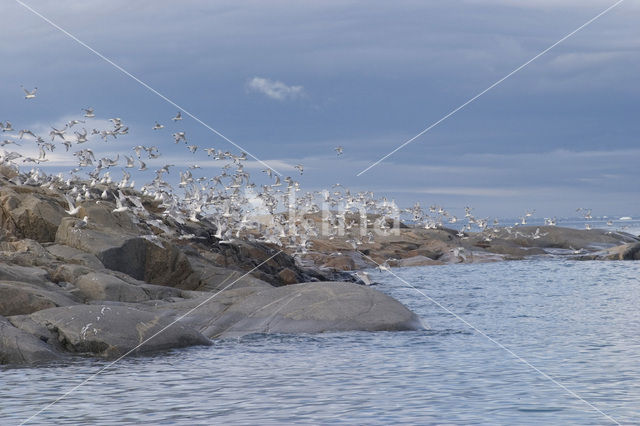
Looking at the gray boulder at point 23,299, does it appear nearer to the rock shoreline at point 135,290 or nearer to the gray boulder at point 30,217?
the rock shoreline at point 135,290

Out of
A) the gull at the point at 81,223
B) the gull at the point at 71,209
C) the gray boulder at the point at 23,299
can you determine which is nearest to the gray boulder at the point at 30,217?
the gull at the point at 71,209

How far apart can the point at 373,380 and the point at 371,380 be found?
4 cm

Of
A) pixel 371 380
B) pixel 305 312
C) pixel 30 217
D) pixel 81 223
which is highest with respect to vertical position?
pixel 30 217

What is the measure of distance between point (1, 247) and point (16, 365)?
11.5m

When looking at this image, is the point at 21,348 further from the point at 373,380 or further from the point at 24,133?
the point at 24,133

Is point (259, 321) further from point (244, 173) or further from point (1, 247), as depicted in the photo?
point (244, 173)

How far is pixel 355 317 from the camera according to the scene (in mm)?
23281

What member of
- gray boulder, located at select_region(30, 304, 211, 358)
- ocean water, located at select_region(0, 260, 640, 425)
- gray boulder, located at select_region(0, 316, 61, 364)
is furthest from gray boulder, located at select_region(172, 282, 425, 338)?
gray boulder, located at select_region(0, 316, 61, 364)

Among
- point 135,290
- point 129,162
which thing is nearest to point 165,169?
point 129,162

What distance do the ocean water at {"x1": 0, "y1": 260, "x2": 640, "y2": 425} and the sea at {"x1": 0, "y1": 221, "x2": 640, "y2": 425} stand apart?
0.03 m

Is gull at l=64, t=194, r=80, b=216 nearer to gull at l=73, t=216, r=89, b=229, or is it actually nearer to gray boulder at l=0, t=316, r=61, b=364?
gull at l=73, t=216, r=89, b=229

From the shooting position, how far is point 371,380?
16438mm

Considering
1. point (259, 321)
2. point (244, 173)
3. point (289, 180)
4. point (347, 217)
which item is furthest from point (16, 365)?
point (347, 217)

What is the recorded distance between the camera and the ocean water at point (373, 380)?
13.5 metres
